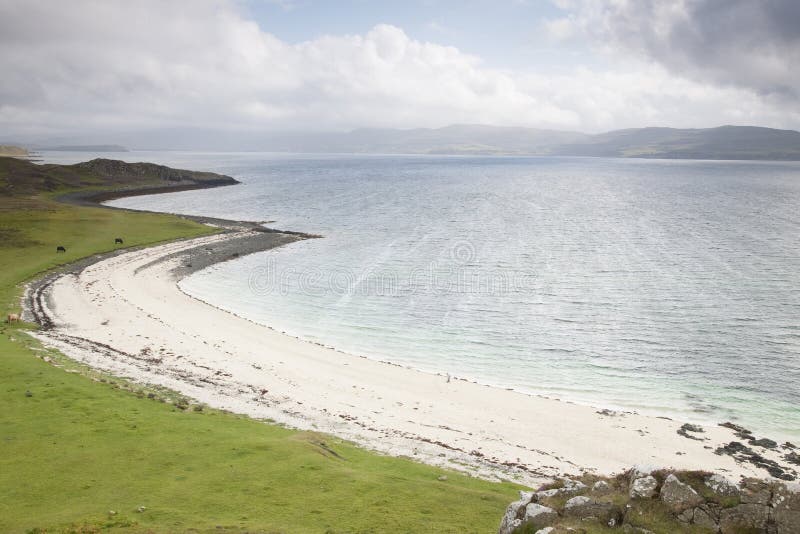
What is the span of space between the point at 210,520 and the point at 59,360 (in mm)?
27051

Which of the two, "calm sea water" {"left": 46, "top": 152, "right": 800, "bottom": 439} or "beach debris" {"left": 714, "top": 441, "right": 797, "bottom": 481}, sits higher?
"calm sea water" {"left": 46, "top": 152, "right": 800, "bottom": 439}

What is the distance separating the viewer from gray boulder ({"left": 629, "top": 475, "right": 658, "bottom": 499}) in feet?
47.8

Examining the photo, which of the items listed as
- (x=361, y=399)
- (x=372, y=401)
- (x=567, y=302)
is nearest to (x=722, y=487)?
(x=372, y=401)

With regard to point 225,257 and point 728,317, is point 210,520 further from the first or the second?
point 225,257

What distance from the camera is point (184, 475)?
21734mm

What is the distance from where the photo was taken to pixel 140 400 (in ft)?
103

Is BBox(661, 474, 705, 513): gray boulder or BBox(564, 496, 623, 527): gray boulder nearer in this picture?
BBox(661, 474, 705, 513): gray boulder

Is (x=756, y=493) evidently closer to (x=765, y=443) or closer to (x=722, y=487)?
(x=722, y=487)

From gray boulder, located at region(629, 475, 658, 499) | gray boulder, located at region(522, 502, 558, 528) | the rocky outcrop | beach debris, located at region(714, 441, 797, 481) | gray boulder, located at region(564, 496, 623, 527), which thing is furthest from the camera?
beach debris, located at region(714, 441, 797, 481)

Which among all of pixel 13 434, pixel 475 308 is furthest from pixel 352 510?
pixel 475 308


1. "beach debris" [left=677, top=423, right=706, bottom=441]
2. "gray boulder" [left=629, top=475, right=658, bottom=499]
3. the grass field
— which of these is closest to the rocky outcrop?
"gray boulder" [left=629, top=475, right=658, bottom=499]

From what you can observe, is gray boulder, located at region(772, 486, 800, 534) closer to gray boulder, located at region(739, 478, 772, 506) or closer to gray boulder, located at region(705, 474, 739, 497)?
gray boulder, located at region(739, 478, 772, 506)

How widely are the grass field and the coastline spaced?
316cm

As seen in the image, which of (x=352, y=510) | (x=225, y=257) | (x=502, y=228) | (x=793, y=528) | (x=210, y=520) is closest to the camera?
(x=793, y=528)
